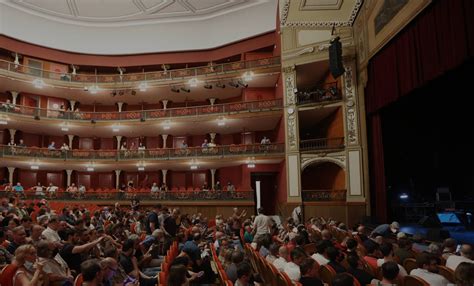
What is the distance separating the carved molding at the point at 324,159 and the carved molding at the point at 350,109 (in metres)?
0.85

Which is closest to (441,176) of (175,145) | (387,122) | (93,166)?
(387,122)

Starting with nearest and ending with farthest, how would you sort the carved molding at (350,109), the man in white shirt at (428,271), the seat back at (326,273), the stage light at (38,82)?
the man in white shirt at (428,271)
the seat back at (326,273)
the carved molding at (350,109)
the stage light at (38,82)

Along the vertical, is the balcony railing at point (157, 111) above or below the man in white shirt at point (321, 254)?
above

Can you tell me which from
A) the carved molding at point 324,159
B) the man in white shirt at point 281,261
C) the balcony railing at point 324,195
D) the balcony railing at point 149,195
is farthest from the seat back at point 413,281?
the balcony railing at point 149,195

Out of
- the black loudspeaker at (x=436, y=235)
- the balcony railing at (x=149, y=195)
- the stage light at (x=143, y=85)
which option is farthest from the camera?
the stage light at (x=143, y=85)

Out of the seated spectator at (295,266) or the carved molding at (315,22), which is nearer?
the seated spectator at (295,266)

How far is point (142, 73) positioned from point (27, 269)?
74.0 feet

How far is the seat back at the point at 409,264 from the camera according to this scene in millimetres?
4829

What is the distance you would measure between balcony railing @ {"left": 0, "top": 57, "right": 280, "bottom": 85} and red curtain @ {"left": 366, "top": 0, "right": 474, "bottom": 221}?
26.9 feet

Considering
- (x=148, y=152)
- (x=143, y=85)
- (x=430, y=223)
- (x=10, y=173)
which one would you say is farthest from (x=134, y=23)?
(x=430, y=223)

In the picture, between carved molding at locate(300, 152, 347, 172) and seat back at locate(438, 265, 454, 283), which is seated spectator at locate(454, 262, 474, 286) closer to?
seat back at locate(438, 265, 454, 283)

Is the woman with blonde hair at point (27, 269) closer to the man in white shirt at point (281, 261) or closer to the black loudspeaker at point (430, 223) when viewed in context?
the man in white shirt at point (281, 261)

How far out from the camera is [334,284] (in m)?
Result: 3.34

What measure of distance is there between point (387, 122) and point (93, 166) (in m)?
18.5
